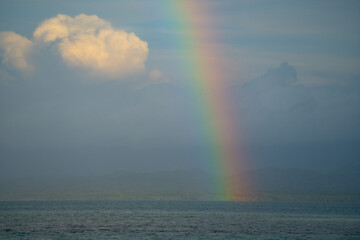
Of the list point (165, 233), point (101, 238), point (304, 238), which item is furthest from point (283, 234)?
point (101, 238)

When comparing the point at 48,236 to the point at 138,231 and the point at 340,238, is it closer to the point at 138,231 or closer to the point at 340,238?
the point at 138,231

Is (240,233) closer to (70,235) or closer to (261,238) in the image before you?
(261,238)

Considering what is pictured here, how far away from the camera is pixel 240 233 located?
111 meters

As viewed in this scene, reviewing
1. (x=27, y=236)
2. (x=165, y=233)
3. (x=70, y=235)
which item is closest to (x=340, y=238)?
(x=165, y=233)

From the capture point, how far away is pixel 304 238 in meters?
102

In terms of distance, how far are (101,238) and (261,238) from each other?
106ft

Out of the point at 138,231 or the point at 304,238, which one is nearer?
the point at 304,238

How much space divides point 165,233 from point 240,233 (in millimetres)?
17282

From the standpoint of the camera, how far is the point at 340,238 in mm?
103438

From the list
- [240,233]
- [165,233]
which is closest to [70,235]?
[165,233]

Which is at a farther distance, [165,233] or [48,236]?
[165,233]

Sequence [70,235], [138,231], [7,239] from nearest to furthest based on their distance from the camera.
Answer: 1. [7,239]
2. [70,235]
3. [138,231]

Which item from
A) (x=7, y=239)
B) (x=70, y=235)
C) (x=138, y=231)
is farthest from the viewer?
(x=138, y=231)

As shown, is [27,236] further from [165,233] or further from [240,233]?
[240,233]
